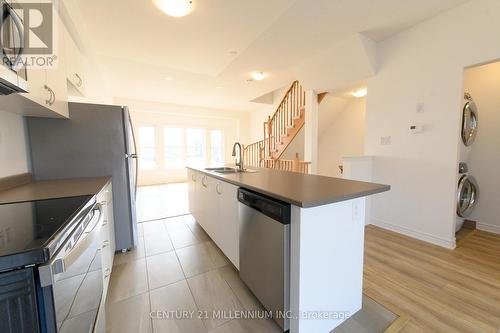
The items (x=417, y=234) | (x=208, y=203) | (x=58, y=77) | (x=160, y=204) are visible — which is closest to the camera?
(x=58, y=77)

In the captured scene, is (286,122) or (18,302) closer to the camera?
(18,302)

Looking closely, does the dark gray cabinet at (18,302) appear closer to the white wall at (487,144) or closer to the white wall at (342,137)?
the white wall at (487,144)

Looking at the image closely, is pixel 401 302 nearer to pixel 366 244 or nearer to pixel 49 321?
pixel 366 244

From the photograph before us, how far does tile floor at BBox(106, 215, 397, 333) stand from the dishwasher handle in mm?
775

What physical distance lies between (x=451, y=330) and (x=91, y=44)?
4768 mm

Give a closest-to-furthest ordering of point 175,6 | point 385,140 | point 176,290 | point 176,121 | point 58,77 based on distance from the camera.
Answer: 1. point 58,77
2. point 176,290
3. point 175,6
4. point 385,140
5. point 176,121

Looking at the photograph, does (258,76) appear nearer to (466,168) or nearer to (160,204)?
(160,204)

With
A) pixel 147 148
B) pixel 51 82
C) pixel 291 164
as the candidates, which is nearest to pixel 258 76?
pixel 291 164

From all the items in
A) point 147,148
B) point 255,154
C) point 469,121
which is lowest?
point 255,154

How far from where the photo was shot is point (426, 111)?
2475 mm

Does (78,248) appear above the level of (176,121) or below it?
below

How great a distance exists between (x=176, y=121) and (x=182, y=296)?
249 inches

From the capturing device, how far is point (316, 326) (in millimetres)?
1220

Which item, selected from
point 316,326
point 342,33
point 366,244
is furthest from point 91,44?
point 366,244
